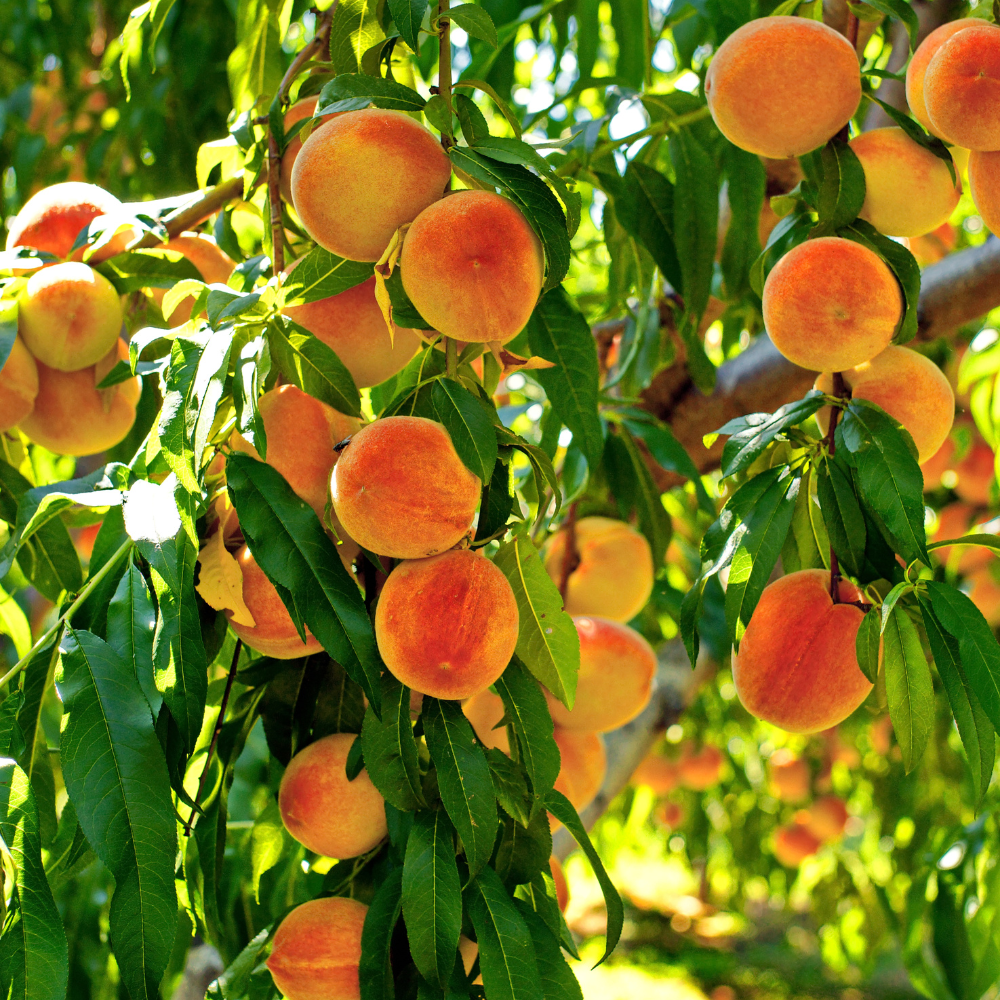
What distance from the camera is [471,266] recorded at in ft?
1.57

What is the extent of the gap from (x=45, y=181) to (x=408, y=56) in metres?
1.23

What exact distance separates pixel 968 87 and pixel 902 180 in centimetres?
7

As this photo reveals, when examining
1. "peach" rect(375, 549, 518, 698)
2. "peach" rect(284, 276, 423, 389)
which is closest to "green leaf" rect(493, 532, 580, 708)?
"peach" rect(375, 549, 518, 698)

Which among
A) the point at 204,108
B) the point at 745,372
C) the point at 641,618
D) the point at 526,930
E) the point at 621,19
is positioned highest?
the point at 621,19

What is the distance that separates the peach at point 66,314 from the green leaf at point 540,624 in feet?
1.10

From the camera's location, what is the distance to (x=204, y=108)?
5.14 ft

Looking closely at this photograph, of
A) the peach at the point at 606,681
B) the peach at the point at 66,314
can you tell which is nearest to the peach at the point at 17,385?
the peach at the point at 66,314

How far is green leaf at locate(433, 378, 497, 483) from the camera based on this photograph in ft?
1.59

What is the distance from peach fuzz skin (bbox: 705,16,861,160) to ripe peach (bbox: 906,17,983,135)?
0.15 feet

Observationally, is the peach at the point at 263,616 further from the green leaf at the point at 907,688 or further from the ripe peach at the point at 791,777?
the ripe peach at the point at 791,777

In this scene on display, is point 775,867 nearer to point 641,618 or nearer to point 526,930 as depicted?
point 641,618

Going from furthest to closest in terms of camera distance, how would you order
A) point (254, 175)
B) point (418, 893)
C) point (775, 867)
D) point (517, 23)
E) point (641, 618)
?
point (775, 867)
point (641, 618)
point (517, 23)
point (254, 175)
point (418, 893)

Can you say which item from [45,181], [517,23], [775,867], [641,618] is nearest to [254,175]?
[517,23]

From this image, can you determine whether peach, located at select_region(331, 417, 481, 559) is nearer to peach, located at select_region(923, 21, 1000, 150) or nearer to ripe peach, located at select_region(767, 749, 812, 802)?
peach, located at select_region(923, 21, 1000, 150)
